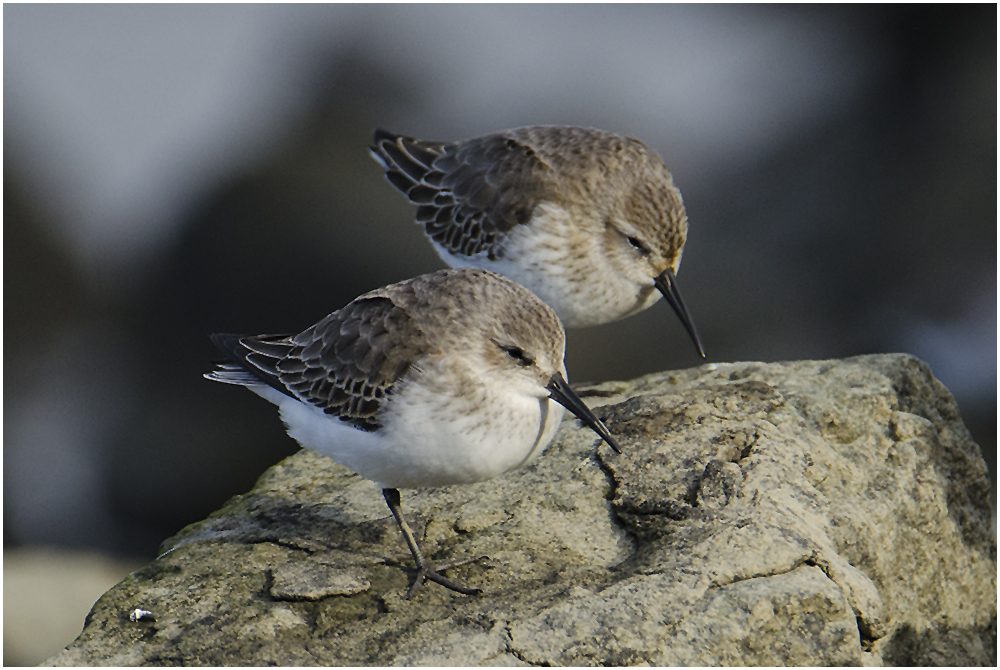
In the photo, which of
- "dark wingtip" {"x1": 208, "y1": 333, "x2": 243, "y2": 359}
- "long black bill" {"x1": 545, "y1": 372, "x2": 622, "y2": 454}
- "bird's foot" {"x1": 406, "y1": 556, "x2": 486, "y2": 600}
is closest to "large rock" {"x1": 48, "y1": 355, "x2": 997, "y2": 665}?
"bird's foot" {"x1": 406, "y1": 556, "x2": 486, "y2": 600}

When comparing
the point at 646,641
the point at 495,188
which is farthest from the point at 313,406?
the point at 495,188

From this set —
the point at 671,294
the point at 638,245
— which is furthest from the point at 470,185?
the point at 671,294

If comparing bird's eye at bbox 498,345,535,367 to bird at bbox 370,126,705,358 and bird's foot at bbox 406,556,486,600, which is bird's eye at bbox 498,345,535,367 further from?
bird at bbox 370,126,705,358

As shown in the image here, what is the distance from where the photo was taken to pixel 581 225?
21.2 ft

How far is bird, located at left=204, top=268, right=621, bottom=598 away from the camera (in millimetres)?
4375

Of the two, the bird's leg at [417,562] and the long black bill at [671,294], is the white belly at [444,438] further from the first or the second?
the long black bill at [671,294]

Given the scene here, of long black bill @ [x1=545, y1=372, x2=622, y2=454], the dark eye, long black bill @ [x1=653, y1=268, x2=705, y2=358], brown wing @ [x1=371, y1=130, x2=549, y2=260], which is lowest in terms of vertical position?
long black bill @ [x1=653, y1=268, x2=705, y2=358]

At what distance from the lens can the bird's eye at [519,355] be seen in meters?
4.53

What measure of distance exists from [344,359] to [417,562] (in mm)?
1105

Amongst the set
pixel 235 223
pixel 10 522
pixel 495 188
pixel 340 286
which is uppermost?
pixel 495 188

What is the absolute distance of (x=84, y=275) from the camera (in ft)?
35.5

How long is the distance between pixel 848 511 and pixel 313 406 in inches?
114

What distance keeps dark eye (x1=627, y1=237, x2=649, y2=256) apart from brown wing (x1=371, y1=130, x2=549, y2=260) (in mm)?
707

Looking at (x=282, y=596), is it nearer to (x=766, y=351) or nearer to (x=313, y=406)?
(x=313, y=406)
